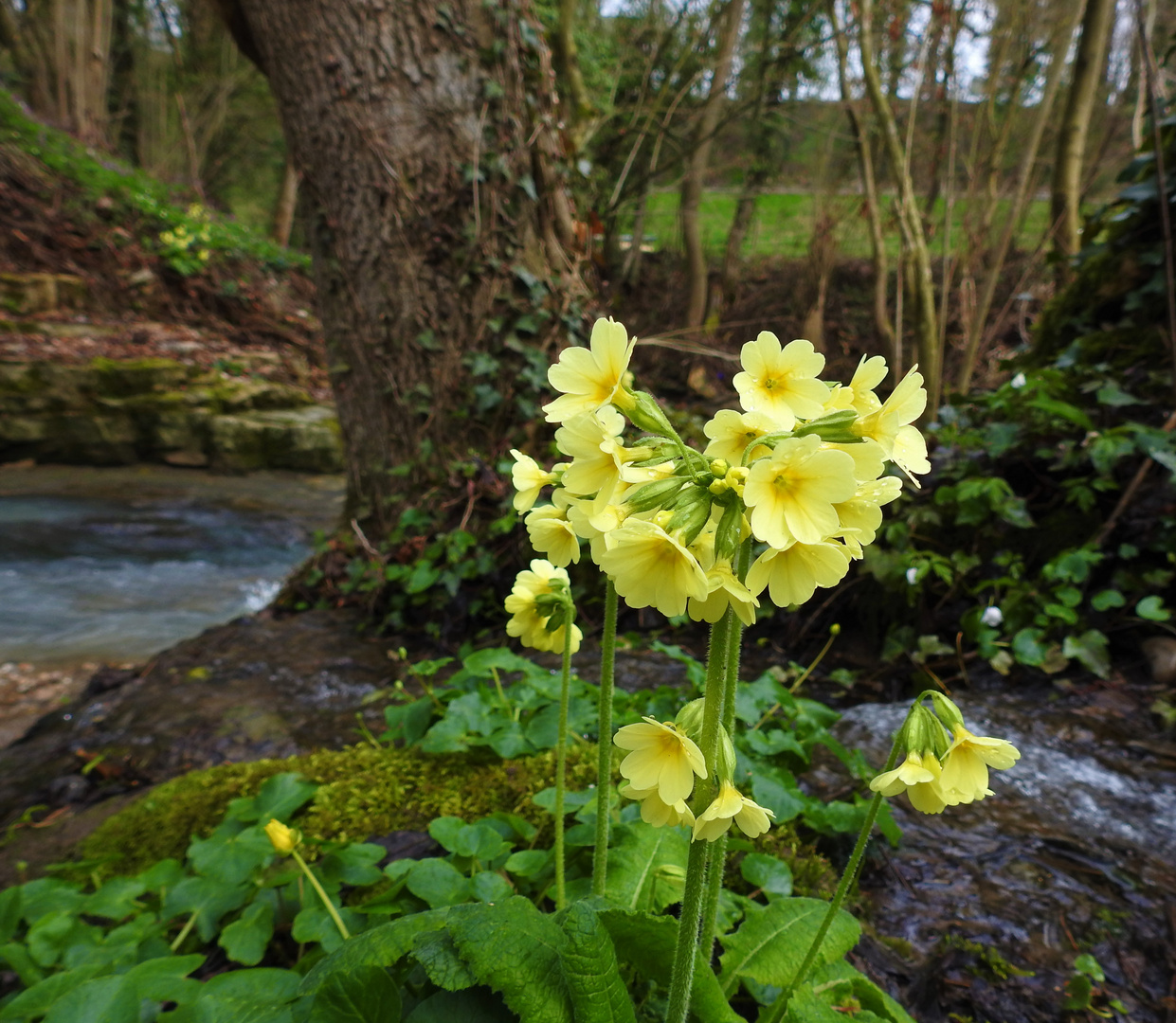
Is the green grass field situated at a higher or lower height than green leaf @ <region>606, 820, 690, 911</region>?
higher

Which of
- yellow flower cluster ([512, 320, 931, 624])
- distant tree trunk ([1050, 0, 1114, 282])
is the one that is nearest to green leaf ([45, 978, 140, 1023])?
yellow flower cluster ([512, 320, 931, 624])

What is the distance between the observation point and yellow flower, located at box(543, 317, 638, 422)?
86 cm

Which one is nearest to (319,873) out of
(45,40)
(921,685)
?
(921,685)

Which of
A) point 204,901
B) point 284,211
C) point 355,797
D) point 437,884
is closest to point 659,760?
point 437,884

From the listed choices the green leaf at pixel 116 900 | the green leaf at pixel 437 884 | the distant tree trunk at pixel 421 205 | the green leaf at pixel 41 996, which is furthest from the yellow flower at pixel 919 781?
the distant tree trunk at pixel 421 205

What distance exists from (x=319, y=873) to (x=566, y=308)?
11.1 feet

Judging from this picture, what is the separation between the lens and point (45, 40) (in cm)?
1312

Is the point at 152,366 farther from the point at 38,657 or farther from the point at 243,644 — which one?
the point at 243,644

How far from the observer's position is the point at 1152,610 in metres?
2.54

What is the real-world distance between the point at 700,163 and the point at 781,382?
7798 mm

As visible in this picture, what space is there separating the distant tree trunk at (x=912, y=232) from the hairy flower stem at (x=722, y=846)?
383 cm

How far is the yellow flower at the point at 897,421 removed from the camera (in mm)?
828

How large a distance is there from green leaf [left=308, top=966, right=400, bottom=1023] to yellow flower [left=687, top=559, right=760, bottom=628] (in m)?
0.71

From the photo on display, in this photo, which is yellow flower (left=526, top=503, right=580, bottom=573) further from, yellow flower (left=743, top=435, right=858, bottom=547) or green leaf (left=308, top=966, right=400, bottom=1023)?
green leaf (left=308, top=966, right=400, bottom=1023)
